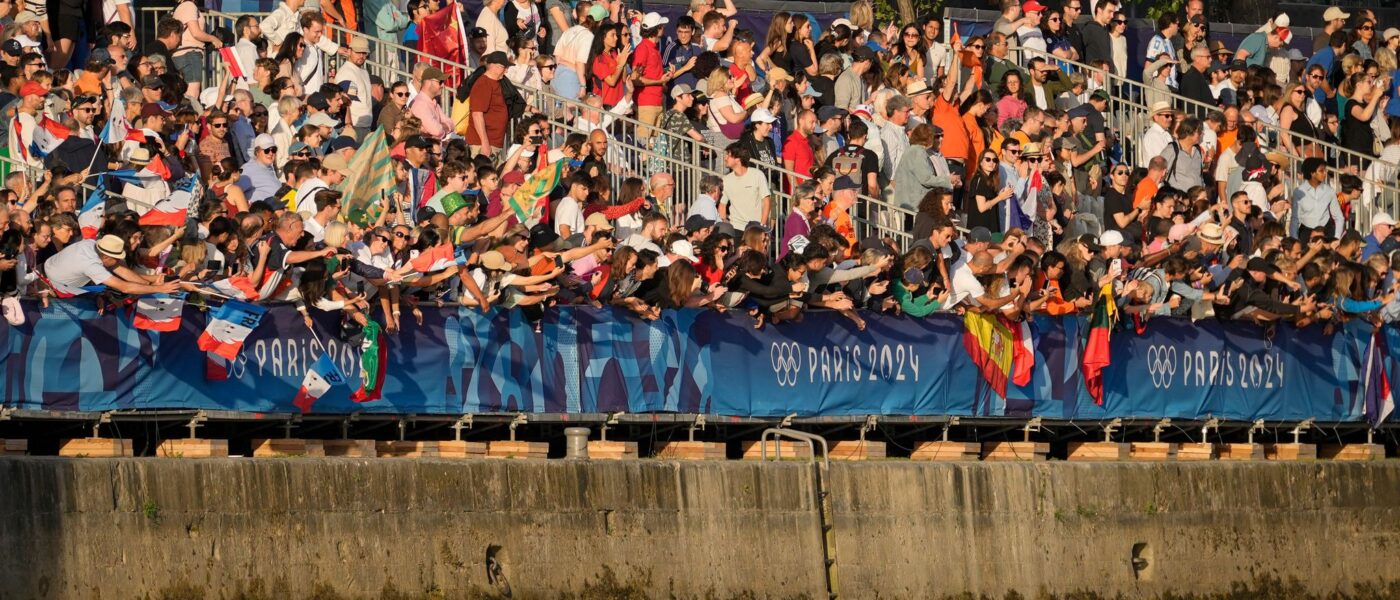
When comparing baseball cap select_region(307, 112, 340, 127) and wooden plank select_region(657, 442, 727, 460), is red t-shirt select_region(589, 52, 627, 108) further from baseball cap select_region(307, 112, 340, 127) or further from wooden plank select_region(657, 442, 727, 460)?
wooden plank select_region(657, 442, 727, 460)

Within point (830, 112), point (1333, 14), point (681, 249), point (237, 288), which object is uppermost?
point (1333, 14)

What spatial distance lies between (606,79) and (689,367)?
543 centimetres

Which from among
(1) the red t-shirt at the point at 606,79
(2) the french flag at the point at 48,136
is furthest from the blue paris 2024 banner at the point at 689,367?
(1) the red t-shirt at the point at 606,79

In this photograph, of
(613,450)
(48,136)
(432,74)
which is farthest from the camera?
(432,74)

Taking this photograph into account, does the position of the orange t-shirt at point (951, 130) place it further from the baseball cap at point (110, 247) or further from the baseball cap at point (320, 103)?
the baseball cap at point (110, 247)

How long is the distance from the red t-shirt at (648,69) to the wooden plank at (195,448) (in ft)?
26.9

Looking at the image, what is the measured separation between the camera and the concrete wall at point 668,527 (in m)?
17.6

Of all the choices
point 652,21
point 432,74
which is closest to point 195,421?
point 432,74

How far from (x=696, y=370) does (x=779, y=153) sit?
514 centimetres

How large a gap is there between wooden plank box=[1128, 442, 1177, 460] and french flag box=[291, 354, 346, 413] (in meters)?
8.50

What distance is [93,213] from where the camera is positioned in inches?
805

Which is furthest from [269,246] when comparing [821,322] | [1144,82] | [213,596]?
[1144,82]

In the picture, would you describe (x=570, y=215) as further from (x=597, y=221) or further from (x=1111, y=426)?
(x=1111, y=426)

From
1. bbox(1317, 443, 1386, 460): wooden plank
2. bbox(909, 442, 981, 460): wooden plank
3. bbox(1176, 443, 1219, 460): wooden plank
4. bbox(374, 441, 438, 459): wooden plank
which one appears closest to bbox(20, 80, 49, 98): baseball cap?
bbox(374, 441, 438, 459): wooden plank
